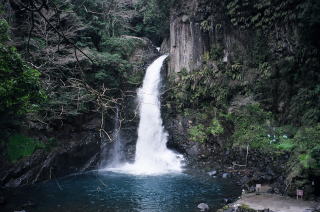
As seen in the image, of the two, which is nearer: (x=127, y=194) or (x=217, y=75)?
(x=127, y=194)

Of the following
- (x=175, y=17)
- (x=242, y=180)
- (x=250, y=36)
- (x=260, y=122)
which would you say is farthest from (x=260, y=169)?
(x=175, y=17)

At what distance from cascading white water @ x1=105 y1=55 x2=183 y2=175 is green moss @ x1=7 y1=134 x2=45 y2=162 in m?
5.02

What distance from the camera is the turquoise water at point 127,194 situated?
9.84m

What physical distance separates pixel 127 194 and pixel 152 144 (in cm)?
707

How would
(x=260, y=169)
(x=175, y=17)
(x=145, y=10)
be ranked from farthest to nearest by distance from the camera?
(x=145, y=10) < (x=175, y=17) < (x=260, y=169)

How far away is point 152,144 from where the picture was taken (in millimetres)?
18250

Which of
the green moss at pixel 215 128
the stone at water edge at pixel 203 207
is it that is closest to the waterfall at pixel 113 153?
the green moss at pixel 215 128

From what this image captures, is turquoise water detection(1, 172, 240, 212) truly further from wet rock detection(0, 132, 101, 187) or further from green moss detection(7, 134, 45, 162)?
green moss detection(7, 134, 45, 162)

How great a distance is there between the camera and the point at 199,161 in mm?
16250

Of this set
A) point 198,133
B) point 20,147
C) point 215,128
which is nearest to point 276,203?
point 215,128

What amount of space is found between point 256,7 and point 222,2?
8.29ft

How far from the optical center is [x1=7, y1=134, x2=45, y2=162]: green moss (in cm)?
1234

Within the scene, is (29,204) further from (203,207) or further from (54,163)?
(203,207)

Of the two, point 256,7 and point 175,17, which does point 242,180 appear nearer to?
point 256,7
